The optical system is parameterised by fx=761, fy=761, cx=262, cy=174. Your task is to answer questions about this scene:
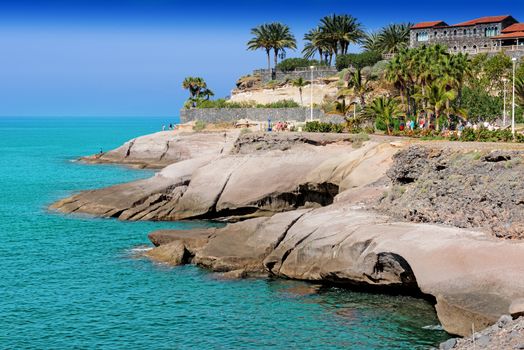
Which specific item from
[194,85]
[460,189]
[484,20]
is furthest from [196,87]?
[460,189]

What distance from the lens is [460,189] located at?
32.8m

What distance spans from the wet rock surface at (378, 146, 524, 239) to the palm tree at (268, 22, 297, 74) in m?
76.1

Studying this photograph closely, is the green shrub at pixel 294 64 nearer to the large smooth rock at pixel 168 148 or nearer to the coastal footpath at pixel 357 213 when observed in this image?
the large smooth rock at pixel 168 148

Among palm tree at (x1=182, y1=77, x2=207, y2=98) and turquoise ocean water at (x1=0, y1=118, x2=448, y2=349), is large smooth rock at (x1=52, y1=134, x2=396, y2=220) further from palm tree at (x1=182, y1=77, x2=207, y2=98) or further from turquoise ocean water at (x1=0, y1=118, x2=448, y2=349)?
palm tree at (x1=182, y1=77, x2=207, y2=98)

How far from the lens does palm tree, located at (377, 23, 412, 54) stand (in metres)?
108

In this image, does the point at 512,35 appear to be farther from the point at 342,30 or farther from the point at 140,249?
the point at 140,249

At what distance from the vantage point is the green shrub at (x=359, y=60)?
10238 cm

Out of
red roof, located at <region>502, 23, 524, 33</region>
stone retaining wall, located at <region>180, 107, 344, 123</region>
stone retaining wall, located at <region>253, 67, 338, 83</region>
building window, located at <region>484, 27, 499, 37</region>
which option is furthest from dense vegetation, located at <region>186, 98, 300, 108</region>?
red roof, located at <region>502, 23, 524, 33</region>

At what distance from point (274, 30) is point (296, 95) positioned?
13.5 metres

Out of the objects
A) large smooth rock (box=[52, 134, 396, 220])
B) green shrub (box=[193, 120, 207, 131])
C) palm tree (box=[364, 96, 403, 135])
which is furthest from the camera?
green shrub (box=[193, 120, 207, 131])

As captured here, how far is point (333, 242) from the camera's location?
32406 mm

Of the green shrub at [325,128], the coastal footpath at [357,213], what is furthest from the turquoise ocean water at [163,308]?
the green shrub at [325,128]

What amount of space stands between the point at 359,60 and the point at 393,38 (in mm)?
9523

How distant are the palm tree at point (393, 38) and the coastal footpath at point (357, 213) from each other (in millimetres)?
56469
